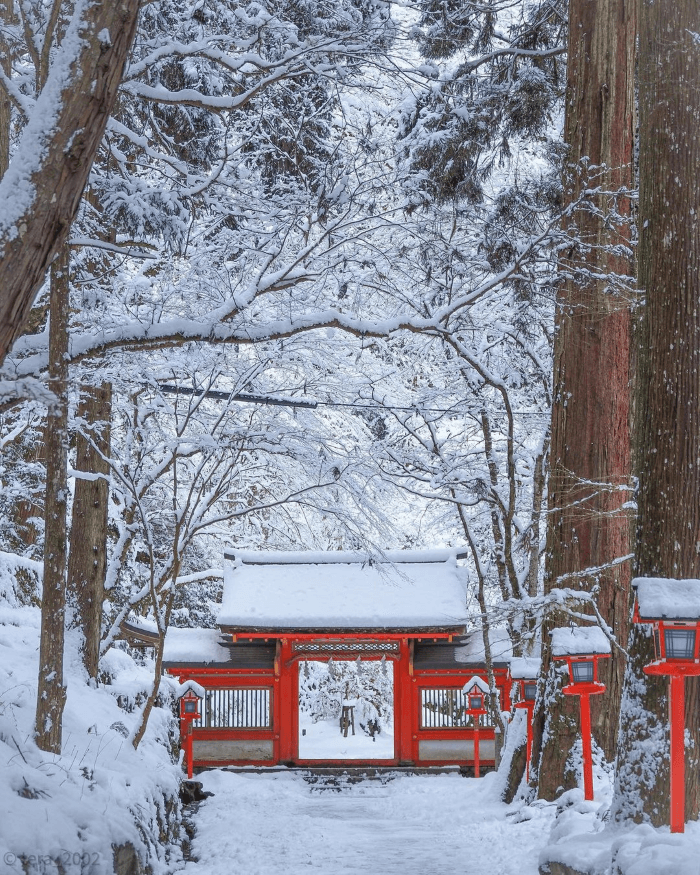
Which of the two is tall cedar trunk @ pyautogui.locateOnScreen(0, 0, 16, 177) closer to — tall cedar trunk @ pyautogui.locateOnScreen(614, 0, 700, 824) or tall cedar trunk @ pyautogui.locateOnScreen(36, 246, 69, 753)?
tall cedar trunk @ pyautogui.locateOnScreen(36, 246, 69, 753)

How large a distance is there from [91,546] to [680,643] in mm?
6674

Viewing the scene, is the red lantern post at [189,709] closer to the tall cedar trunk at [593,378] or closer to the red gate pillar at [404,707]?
the red gate pillar at [404,707]

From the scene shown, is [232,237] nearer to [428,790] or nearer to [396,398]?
[396,398]

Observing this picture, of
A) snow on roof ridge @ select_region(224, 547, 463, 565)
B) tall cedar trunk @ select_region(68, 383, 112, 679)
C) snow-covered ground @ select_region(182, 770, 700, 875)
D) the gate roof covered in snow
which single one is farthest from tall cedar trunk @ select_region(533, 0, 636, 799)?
snow on roof ridge @ select_region(224, 547, 463, 565)

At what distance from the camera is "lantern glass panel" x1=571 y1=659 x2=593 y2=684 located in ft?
19.7

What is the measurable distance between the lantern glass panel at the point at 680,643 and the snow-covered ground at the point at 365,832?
2.68 m

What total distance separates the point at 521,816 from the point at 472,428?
8.10 metres

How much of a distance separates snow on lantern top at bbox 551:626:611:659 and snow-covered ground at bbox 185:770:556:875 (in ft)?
5.15

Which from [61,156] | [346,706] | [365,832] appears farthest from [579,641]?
[346,706]

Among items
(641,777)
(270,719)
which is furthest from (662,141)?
(270,719)

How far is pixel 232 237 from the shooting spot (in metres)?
7.70

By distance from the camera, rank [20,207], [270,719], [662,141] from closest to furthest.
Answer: [20,207], [662,141], [270,719]

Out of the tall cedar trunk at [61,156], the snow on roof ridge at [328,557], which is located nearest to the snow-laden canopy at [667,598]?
the tall cedar trunk at [61,156]

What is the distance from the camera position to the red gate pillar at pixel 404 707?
16953 millimetres
